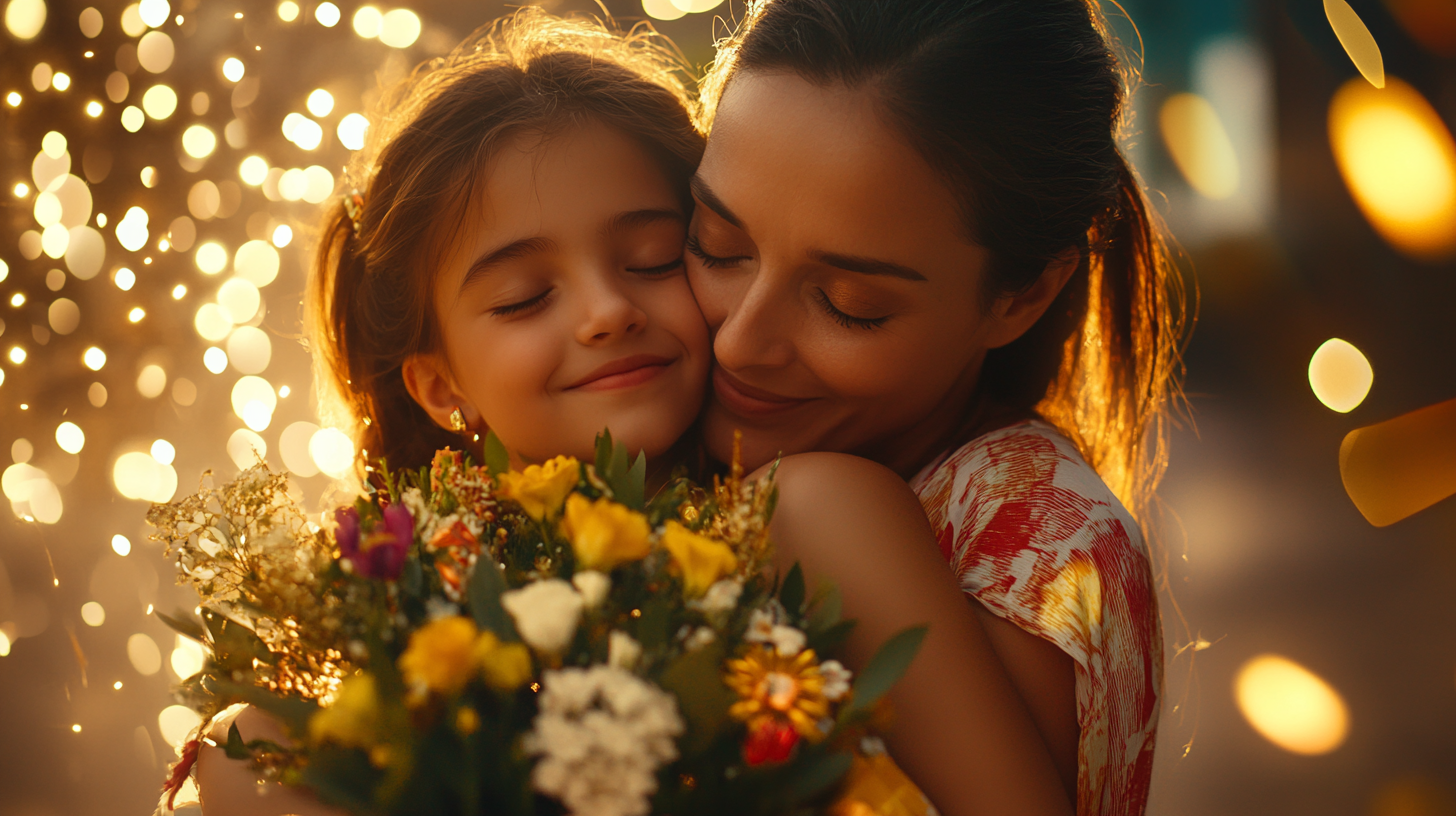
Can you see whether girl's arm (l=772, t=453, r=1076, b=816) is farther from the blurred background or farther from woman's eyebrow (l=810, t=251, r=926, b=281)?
the blurred background

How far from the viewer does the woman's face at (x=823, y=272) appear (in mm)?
1050

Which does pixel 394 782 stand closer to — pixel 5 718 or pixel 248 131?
pixel 5 718

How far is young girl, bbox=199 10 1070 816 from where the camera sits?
3.93ft

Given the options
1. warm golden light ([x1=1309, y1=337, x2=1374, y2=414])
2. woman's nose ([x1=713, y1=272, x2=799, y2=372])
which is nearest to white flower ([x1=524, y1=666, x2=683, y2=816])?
woman's nose ([x1=713, y1=272, x2=799, y2=372])

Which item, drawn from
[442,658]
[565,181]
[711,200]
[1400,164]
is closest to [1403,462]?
[1400,164]

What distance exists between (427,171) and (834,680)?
1043 millimetres

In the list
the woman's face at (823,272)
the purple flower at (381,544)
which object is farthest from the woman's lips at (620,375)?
the purple flower at (381,544)

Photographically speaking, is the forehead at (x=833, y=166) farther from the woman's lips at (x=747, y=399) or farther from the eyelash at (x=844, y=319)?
the woman's lips at (x=747, y=399)

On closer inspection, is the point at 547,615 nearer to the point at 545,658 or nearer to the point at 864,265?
the point at 545,658

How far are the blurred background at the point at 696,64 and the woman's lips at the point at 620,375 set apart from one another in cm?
48

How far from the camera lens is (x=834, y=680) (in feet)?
2.11

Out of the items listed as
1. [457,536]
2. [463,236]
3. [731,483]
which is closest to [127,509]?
[463,236]

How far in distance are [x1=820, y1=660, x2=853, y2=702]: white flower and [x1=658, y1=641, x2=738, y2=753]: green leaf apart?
77mm

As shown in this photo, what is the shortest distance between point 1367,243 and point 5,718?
3.41 meters
